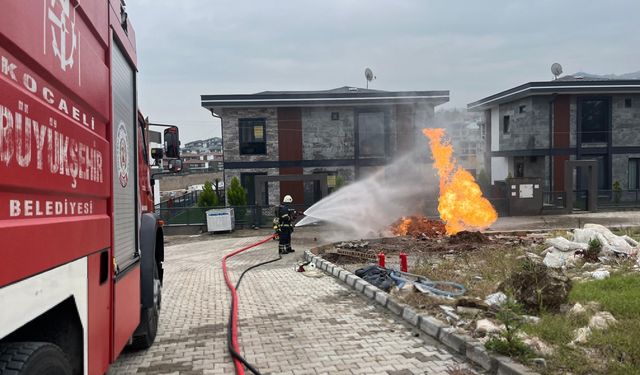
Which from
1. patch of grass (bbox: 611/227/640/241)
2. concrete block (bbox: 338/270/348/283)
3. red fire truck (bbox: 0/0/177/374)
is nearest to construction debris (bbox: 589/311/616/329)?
concrete block (bbox: 338/270/348/283)

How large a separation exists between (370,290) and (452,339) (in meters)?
2.87

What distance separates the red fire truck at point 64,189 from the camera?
2.15 metres

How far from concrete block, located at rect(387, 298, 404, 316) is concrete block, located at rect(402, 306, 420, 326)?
4.6 inches

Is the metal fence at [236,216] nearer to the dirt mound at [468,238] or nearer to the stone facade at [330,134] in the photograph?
the stone facade at [330,134]

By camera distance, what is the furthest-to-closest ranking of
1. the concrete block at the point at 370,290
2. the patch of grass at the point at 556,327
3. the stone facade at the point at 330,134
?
the stone facade at the point at 330,134, the concrete block at the point at 370,290, the patch of grass at the point at 556,327

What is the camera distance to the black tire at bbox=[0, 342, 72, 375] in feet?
7.38

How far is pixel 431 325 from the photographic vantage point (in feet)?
20.6

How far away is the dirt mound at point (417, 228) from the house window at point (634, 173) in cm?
1780

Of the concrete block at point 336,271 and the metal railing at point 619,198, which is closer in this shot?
the concrete block at point 336,271

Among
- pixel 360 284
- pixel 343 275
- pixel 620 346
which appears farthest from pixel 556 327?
pixel 343 275

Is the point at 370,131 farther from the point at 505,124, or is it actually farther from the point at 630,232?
the point at 630,232

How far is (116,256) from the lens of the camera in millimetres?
4027

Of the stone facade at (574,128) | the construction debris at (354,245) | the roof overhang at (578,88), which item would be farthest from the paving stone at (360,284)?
the stone facade at (574,128)

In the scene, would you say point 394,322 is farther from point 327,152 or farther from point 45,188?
point 327,152
